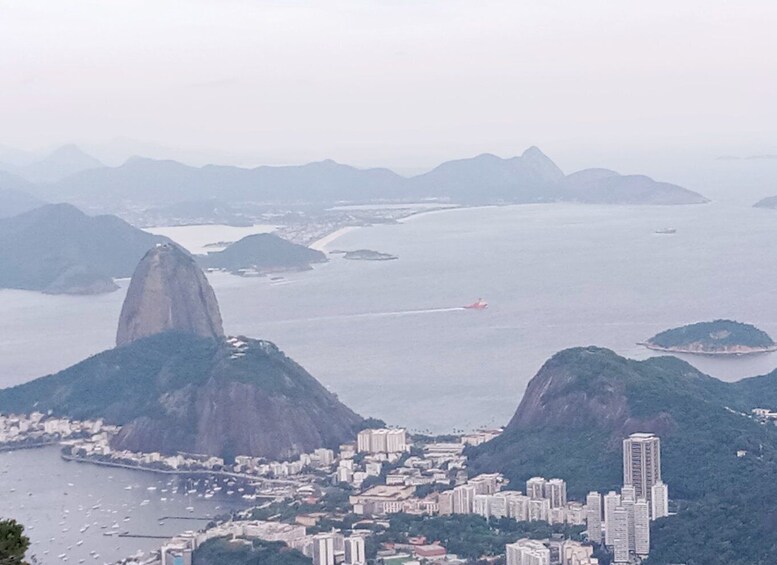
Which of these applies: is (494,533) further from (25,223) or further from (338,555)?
(25,223)

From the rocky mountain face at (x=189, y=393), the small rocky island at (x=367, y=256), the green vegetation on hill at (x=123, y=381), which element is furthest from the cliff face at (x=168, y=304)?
the small rocky island at (x=367, y=256)

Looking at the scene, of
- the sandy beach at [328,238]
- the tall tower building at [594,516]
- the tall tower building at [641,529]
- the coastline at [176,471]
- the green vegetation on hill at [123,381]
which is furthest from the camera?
the sandy beach at [328,238]

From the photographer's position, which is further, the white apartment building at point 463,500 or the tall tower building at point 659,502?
the white apartment building at point 463,500

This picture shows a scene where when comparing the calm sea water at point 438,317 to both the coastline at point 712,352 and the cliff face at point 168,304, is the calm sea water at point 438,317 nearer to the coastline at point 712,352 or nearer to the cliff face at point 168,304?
the coastline at point 712,352

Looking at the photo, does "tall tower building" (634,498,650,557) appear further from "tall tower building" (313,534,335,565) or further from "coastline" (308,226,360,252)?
"coastline" (308,226,360,252)

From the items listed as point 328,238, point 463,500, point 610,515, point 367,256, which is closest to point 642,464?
point 610,515

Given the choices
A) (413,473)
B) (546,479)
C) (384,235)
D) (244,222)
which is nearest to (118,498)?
(413,473)

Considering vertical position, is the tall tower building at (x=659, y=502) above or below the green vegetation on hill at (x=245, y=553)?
above

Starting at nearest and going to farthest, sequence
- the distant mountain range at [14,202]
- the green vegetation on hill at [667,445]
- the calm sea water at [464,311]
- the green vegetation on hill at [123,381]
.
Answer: the green vegetation on hill at [667,445] → the green vegetation on hill at [123,381] → the calm sea water at [464,311] → the distant mountain range at [14,202]
